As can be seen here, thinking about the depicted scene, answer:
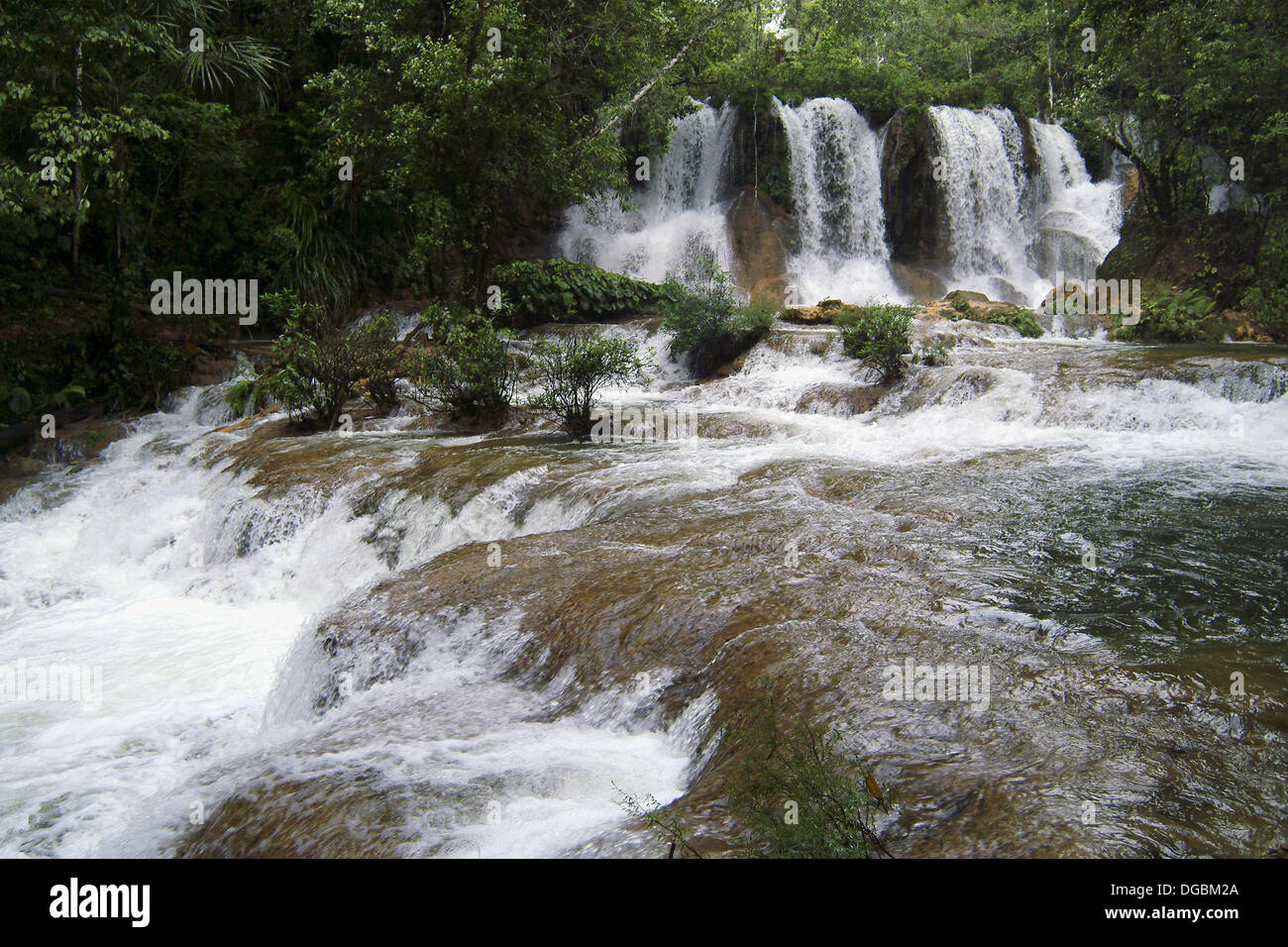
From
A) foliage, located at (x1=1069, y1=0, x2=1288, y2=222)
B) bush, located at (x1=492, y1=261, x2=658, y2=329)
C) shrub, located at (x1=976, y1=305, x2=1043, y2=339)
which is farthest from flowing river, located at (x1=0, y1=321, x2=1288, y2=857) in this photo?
foliage, located at (x1=1069, y1=0, x2=1288, y2=222)

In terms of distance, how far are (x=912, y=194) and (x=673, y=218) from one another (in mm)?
6205

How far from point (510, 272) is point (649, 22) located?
487 centimetres

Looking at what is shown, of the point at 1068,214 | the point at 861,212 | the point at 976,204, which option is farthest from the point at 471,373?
the point at 1068,214

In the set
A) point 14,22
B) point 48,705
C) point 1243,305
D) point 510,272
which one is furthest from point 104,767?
point 1243,305

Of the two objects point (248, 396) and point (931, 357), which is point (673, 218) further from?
point (248, 396)

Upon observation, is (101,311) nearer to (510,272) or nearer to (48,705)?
(510,272)

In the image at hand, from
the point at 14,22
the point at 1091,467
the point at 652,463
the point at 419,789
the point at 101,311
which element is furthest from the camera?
the point at 101,311

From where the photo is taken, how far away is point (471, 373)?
33.5ft

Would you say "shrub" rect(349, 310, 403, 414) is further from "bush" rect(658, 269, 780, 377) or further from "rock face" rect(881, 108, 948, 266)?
"rock face" rect(881, 108, 948, 266)

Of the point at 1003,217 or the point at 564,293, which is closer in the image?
the point at 564,293

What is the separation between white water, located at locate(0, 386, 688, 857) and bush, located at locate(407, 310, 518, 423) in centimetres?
117

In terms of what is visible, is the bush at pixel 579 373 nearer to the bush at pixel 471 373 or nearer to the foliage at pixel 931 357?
the bush at pixel 471 373

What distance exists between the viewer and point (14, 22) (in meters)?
9.16

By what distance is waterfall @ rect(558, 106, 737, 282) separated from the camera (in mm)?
21516
